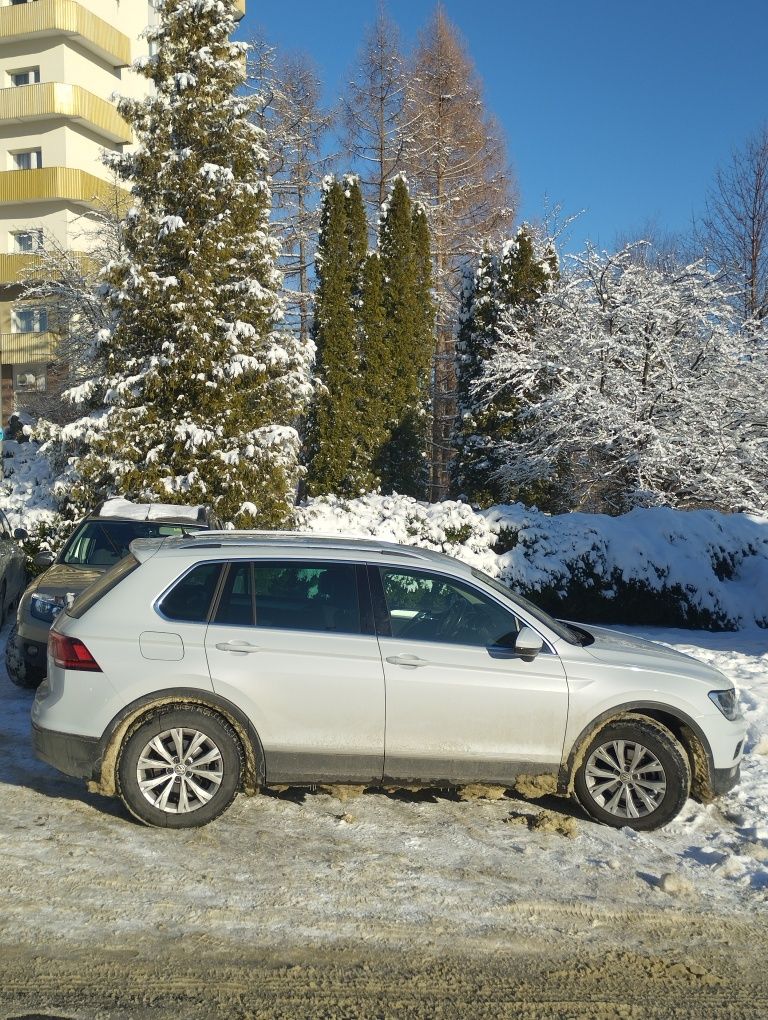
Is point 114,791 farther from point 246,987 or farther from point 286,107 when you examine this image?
point 286,107

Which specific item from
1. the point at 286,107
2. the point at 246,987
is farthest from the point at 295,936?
the point at 286,107

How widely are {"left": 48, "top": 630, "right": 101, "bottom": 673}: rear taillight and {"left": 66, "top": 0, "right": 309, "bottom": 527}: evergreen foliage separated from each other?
9.33 m

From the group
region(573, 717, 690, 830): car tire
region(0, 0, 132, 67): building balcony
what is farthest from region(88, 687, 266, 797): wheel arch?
region(0, 0, 132, 67): building balcony

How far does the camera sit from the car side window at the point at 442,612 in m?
5.50

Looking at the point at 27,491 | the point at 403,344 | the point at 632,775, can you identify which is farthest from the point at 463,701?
the point at 403,344

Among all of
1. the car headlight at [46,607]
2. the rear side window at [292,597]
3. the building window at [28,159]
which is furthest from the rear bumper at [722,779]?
the building window at [28,159]

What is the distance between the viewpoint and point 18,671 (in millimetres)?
8312

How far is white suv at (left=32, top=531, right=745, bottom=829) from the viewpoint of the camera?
5.26 m

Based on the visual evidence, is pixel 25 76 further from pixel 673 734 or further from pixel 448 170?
pixel 673 734

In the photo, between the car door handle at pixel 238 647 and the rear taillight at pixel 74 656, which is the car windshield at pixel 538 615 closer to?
the car door handle at pixel 238 647

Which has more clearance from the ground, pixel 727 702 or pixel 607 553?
pixel 607 553

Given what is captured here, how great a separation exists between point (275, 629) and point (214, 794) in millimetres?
982

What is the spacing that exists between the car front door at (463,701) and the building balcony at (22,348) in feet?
111

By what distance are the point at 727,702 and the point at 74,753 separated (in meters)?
3.89
